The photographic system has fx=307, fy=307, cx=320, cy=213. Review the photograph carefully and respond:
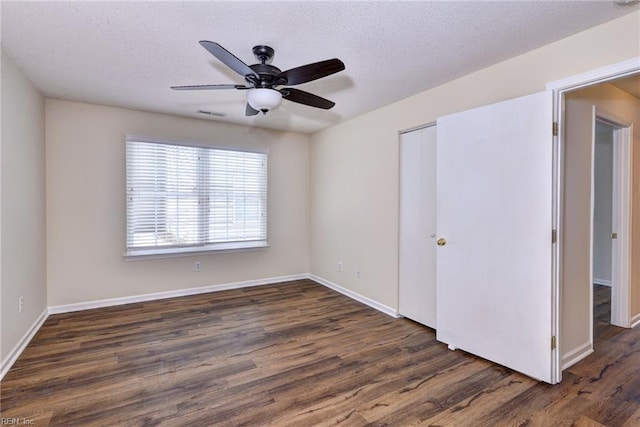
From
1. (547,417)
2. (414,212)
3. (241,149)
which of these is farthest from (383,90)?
(547,417)

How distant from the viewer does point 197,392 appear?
2092 millimetres

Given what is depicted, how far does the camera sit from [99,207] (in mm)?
3703

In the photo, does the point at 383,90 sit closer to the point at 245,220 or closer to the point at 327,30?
the point at 327,30

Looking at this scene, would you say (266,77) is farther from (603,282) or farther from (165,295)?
(603,282)

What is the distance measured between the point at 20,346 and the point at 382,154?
389 centimetres

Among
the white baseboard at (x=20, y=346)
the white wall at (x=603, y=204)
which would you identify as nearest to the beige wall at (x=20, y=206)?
the white baseboard at (x=20, y=346)

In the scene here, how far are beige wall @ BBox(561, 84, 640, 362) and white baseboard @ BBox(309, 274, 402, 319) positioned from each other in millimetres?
1569

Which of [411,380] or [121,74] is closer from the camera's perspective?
[411,380]

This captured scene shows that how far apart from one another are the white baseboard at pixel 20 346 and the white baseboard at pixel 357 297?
3.34m

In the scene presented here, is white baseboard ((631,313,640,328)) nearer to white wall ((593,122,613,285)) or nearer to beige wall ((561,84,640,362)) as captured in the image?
beige wall ((561,84,640,362))

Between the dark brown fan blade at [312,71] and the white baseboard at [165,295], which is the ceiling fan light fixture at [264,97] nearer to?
the dark brown fan blade at [312,71]

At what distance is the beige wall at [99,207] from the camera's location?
3.49 metres

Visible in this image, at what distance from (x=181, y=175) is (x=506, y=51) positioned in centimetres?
378

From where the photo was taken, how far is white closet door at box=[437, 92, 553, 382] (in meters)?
2.18
